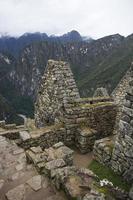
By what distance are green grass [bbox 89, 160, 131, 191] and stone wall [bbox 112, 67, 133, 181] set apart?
0.65ft

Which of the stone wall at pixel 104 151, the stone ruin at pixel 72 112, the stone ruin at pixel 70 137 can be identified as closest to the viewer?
the stone ruin at pixel 70 137

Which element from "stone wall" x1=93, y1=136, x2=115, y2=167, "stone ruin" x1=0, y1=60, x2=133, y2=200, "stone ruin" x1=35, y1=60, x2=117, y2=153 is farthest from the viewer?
"stone ruin" x1=35, y1=60, x2=117, y2=153

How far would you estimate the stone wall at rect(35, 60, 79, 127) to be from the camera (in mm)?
12547

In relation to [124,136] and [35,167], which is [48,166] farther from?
[124,136]

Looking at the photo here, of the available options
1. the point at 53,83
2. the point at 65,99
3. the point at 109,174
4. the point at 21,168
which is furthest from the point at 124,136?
the point at 53,83

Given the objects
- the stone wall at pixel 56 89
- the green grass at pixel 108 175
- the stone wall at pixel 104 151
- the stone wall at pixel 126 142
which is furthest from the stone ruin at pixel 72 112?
the stone wall at pixel 126 142

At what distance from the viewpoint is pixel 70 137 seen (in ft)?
41.4

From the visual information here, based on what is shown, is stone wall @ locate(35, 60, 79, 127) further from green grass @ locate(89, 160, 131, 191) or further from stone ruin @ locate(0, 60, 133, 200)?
green grass @ locate(89, 160, 131, 191)

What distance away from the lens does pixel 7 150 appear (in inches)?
434

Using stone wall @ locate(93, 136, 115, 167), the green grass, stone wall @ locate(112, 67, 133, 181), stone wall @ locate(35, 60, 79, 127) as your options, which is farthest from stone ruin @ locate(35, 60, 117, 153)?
stone wall @ locate(112, 67, 133, 181)

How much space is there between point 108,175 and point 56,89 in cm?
496

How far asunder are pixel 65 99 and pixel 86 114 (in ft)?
3.85

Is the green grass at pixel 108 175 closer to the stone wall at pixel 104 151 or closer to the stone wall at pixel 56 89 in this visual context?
the stone wall at pixel 104 151

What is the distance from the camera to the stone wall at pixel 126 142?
27.3ft
